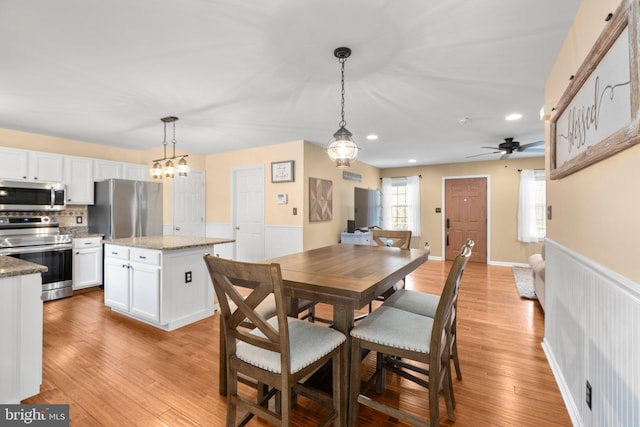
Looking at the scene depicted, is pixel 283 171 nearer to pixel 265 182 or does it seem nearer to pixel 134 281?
pixel 265 182

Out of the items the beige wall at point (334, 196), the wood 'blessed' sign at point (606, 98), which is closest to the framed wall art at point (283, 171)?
the beige wall at point (334, 196)

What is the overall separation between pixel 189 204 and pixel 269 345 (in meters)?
5.04

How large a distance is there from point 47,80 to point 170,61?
4.15ft

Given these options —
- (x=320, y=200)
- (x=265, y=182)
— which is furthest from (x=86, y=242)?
(x=320, y=200)

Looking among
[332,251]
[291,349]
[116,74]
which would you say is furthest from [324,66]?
[291,349]

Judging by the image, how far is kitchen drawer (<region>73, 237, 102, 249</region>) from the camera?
13.5ft

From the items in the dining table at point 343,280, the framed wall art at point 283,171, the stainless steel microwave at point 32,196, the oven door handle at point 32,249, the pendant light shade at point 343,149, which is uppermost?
the framed wall art at point 283,171

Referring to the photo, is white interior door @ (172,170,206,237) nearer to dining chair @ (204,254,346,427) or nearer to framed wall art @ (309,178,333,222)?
framed wall art @ (309,178,333,222)

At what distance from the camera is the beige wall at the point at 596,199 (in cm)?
109

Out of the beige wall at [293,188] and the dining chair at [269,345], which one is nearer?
the dining chair at [269,345]

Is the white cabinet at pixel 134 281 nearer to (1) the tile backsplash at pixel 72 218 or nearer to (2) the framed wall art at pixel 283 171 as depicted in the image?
(1) the tile backsplash at pixel 72 218

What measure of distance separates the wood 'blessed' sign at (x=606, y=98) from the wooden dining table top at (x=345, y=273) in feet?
3.67

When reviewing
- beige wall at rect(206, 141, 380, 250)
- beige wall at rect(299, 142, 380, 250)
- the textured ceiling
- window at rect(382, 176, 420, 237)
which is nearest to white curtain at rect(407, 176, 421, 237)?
window at rect(382, 176, 420, 237)

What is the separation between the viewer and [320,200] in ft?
16.8
